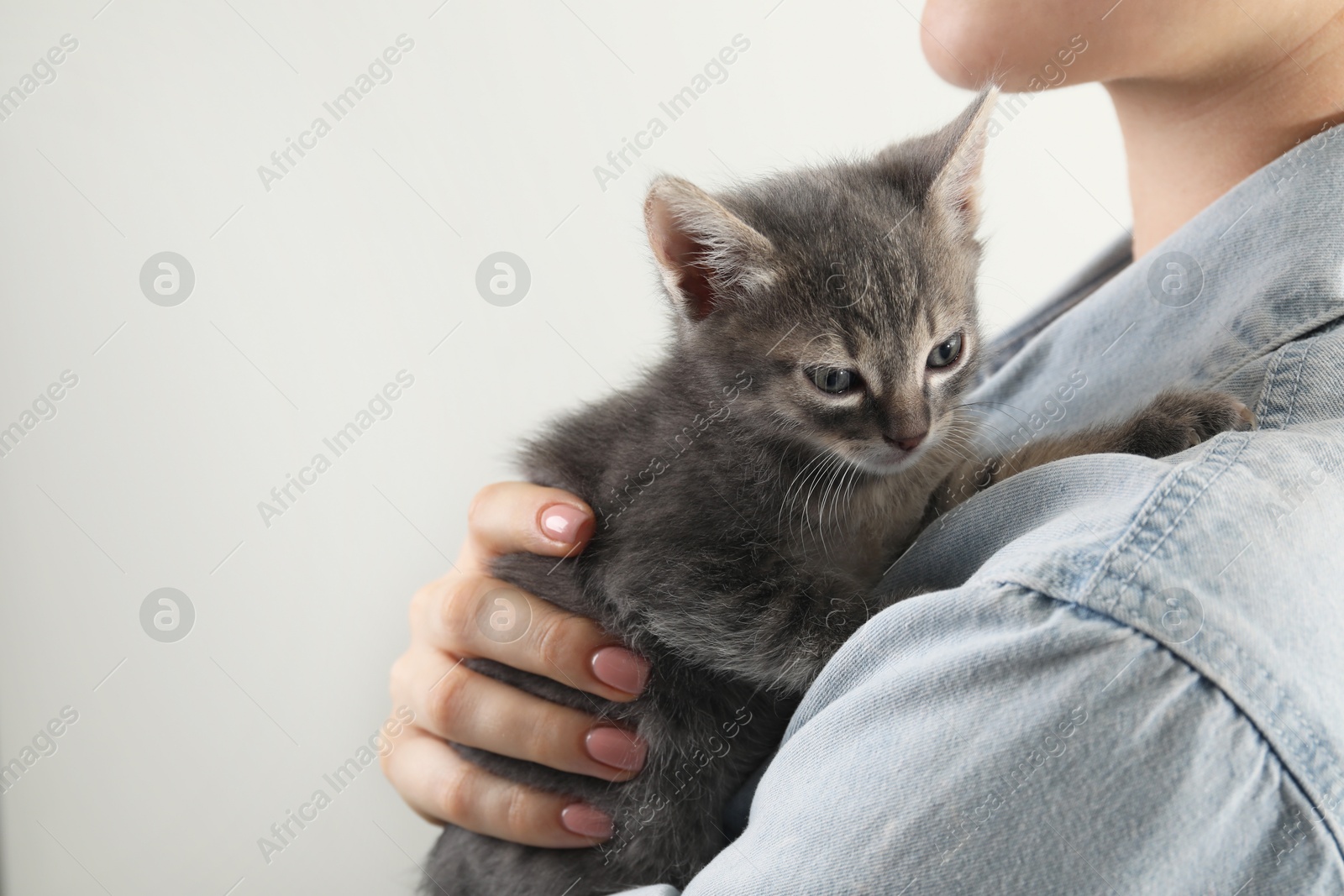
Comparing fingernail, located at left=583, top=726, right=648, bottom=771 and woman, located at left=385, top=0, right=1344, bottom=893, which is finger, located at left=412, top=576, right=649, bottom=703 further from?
woman, located at left=385, top=0, right=1344, bottom=893

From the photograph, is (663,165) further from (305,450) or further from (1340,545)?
(1340,545)

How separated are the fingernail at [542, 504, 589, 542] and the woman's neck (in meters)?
1.28

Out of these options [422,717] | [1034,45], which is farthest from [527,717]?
[1034,45]

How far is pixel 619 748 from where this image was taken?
1.40m

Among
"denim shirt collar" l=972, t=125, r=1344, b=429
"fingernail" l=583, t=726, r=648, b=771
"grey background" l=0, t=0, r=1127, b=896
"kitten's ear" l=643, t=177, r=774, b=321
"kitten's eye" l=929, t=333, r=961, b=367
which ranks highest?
"grey background" l=0, t=0, r=1127, b=896

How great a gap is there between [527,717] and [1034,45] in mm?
1441

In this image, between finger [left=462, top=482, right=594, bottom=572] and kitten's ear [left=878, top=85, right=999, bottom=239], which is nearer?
kitten's ear [left=878, top=85, right=999, bottom=239]

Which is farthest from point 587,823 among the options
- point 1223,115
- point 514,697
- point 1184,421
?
point 1223,115

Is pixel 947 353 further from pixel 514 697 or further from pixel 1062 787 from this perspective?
pixel 514 697

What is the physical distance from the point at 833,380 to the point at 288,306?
83.5 inches

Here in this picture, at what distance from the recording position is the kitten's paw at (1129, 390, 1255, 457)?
1129 mm

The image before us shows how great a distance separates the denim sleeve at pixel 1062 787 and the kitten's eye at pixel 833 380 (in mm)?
561

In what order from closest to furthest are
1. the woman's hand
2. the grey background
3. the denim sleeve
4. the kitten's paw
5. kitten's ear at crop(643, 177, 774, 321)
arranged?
1. the denim sleeve
2. the kitten's paw
3. kitten's ear at crop(643, 177, 774, 321)
4. the woman's hand
5. the grey background

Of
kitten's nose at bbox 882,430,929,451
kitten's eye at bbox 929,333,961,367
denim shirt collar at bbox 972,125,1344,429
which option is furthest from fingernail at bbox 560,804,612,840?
denim shirt collar at bbox 972,125,1344,429
